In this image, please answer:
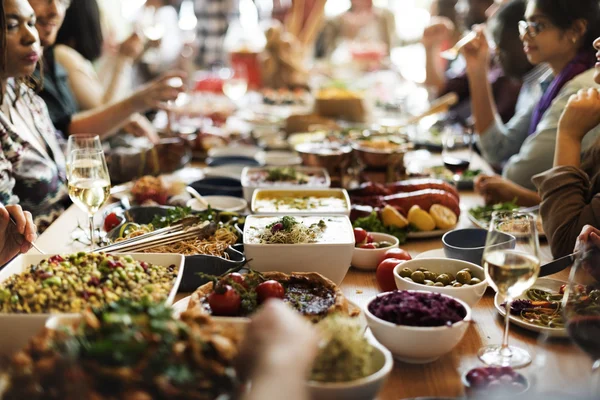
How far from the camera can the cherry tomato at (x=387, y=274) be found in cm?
160

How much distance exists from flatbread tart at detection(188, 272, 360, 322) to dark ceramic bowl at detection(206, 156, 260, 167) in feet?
4.73

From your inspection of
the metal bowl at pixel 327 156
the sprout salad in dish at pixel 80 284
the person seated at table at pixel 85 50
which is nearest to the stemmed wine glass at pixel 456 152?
the metal bowl at pixel 327 156

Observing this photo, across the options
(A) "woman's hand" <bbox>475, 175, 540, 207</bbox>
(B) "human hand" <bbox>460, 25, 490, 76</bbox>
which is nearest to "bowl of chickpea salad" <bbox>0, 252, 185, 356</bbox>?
(A) "woman's hand" <bbox>475, 175, 540, 207</bbox>

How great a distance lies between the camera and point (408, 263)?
5.07 ft

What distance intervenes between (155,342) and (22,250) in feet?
2.86

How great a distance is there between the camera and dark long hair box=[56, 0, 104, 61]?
3740mm

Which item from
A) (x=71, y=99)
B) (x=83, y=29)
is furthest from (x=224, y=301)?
(x=83, y=29)

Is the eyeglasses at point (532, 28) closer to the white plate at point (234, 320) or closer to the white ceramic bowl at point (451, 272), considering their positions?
the white ceramic bowl at point (451, 272)

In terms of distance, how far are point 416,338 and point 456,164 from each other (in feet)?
4.95

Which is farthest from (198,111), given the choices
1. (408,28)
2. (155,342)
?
(408,28)

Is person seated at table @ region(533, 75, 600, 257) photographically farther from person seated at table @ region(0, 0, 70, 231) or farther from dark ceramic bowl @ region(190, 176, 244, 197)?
person seated at table @ region(0, 0, 70, 231)

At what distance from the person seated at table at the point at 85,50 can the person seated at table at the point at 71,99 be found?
1.36ft

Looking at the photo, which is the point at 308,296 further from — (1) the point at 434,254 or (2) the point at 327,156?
(2) the point at 327,156

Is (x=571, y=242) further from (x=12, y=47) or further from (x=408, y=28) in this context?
(x=408, y=28)
